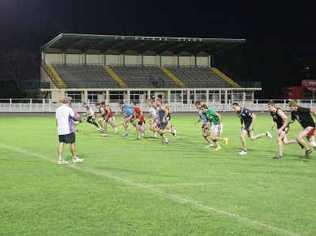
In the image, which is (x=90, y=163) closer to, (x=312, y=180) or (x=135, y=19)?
(x=312, y=180)

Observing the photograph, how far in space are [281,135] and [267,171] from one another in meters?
3.15

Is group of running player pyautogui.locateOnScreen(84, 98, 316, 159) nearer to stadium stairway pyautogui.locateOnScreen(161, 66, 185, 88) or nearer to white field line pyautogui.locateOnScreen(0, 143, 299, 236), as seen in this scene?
white field line pyautogui.locateOnScreen(0, 143, 299, 236)

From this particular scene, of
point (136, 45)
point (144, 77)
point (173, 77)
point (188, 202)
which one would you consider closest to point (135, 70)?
point (144, 77)

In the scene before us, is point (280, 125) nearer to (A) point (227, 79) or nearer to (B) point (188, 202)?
(B) point (188, 202)

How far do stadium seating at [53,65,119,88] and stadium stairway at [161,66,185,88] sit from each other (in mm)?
7368

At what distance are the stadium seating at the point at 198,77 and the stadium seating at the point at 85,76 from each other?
29.6 feet

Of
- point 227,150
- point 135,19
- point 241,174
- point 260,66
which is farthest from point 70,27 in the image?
point 241,174

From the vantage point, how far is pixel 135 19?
100 metres

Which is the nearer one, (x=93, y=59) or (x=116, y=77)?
(x=116, y=77)

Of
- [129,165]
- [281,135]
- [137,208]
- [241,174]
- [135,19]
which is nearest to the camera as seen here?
[137,208]

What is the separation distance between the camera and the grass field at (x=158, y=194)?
26.7 feet

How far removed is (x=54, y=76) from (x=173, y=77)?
46.8 ft

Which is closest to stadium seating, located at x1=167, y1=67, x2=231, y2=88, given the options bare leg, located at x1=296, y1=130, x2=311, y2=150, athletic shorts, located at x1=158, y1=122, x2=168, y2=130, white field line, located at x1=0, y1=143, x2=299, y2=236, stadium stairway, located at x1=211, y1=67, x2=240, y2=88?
stadium stairway, located at x1=211, y1=67, x2=240, y2=88

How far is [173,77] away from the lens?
246ft
